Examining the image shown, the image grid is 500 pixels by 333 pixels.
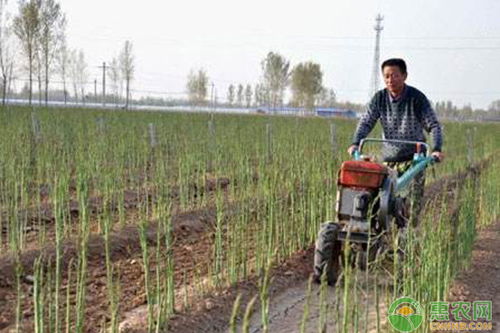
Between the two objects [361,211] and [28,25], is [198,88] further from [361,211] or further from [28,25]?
[361,211]

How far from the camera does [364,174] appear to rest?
3271mm

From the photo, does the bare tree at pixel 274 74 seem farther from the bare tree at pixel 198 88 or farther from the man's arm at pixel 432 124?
the man's arm at pixel 432 124

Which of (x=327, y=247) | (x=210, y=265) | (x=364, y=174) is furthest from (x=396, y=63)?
(x=210, y=265)

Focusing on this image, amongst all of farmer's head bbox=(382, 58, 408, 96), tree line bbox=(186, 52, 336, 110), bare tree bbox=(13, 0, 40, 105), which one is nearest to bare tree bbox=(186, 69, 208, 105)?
tree line bbox=(186, 52, 336, 110)

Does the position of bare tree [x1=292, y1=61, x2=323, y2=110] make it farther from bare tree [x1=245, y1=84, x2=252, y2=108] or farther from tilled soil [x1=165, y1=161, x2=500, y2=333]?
tilled soil [x1=165, y1=161, x2=500, y2=333]

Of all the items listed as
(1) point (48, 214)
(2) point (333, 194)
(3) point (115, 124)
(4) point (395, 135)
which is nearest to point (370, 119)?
(4) point (395, 135)

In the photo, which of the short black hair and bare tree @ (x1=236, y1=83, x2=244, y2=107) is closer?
the short black hair

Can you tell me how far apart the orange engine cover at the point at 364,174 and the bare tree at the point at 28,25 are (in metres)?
21.2

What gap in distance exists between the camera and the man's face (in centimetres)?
380

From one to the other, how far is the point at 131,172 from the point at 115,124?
5.36 m

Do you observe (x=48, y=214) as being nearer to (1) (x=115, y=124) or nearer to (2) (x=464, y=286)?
(2) (x=464, y=286)

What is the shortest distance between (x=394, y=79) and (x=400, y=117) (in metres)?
0.31

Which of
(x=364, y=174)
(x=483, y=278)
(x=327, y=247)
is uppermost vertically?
(x=364, y=174)

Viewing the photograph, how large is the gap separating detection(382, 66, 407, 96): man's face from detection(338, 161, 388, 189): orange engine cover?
2.73ft
